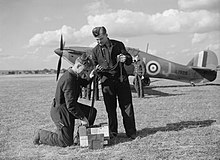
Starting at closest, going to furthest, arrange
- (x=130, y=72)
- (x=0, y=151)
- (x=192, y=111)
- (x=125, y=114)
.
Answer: (x=0, y=151)
(x=125, y=114)
(x=192, y=111)
(x=130, y=72)

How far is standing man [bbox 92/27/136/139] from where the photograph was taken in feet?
15.9

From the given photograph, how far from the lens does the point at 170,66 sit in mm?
16641

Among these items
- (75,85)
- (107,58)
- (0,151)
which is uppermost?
(107,58)

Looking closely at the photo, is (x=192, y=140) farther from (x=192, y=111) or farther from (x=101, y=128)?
(x=192, y=111)

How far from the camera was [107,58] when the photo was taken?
Answer: 4863 millimetres

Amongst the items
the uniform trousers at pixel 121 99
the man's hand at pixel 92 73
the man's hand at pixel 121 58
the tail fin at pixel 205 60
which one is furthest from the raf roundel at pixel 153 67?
the man's hand at pixel 92 73

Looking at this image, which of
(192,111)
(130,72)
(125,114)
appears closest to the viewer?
(125,114)

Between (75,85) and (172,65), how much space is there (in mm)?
13103

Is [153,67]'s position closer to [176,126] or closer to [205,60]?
[205,60]

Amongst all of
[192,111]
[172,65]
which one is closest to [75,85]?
[192,111]

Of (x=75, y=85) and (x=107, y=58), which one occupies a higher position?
(x=107, y=58)

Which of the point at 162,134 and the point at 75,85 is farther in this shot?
the point at 162,134

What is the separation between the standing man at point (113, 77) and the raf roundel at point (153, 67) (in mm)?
11444

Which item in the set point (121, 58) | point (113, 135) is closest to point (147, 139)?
point (113, 135)
